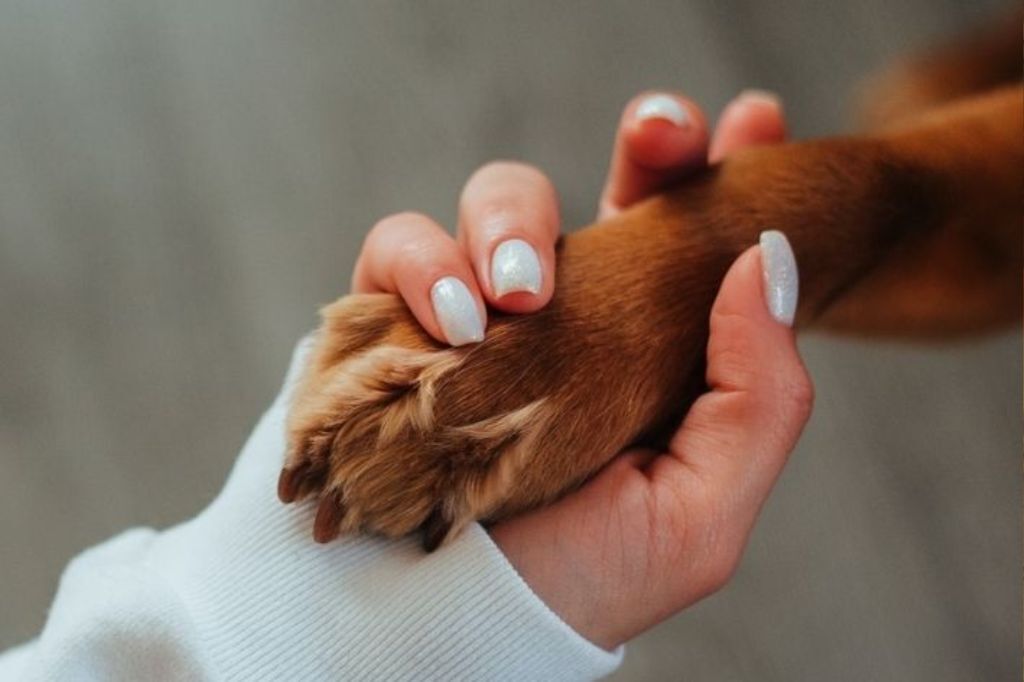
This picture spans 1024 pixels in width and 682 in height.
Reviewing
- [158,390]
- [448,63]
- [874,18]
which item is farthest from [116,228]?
[874,18]

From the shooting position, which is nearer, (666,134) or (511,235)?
(511,235)

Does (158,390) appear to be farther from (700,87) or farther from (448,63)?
(700,87)

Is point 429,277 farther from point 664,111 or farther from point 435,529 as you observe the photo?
point 664,111

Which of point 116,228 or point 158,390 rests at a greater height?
point 116,228

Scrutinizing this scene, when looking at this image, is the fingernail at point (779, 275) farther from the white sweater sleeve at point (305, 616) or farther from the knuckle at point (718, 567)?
the white sweater sleeve at point (305, 616)

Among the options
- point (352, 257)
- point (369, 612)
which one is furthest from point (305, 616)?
point (352, 257)

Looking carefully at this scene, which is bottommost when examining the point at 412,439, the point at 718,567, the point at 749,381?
the point at 718,567
